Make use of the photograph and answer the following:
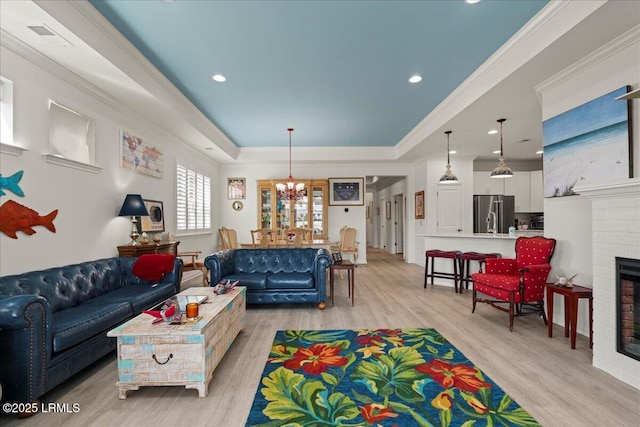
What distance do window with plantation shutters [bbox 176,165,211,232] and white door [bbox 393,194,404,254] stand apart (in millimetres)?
5680

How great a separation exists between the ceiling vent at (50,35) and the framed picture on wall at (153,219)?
2.37 metres

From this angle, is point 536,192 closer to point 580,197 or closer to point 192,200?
point 580,197

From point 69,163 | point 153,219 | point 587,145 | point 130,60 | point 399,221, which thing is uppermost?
point 130,60

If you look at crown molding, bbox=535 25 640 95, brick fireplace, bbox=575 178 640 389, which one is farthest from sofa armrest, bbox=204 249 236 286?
crown molding, bbox=535 25 640 95

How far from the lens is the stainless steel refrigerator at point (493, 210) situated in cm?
733

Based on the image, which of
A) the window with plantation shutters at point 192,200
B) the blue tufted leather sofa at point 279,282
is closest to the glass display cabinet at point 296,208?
the window with plantation shutters at point 192,200

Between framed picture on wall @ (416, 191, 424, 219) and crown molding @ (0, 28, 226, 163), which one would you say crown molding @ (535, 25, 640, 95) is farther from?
crown molding @ (0, 28, 226, 163)

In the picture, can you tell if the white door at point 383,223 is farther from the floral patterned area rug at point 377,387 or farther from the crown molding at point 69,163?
the crown molding at point 69,163

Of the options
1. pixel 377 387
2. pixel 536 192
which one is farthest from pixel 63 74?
pixel 536 192

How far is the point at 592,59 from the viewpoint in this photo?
2777 mm

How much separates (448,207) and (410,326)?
15.7ft

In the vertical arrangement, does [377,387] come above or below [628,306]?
below

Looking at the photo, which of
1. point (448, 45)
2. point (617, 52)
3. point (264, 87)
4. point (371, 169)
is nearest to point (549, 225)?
point (617, 52)

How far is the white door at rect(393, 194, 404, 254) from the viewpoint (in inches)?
369
